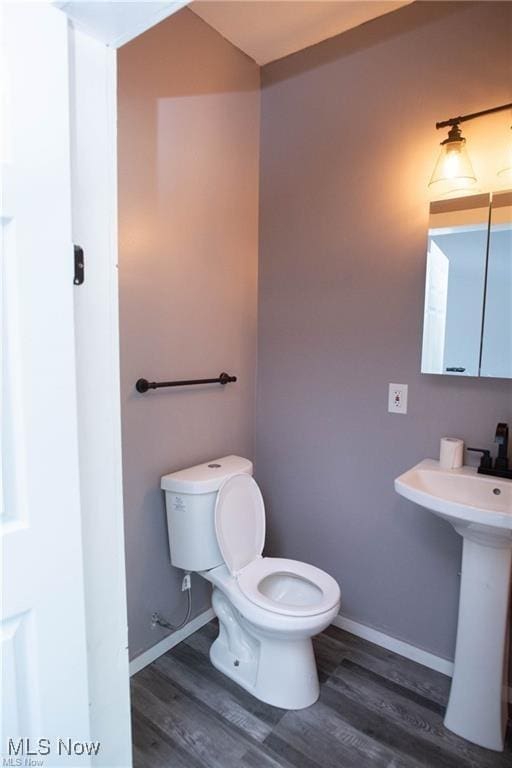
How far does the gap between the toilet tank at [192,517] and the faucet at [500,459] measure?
101cm

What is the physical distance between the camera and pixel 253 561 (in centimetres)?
190

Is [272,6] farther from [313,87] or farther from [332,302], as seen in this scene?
[332,302]

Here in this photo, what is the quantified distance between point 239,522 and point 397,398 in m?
0.87

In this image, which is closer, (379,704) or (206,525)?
(379,704)

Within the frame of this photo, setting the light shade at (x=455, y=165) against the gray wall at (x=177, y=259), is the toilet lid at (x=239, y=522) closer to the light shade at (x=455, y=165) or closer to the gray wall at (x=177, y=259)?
the gray wall at (x=177, y=259)

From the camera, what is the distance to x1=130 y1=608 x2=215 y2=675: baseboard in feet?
5.97

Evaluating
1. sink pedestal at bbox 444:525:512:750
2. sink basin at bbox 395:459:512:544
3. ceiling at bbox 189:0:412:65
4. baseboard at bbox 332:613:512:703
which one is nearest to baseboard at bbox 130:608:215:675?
baseboard at bbox 332:613:512:703

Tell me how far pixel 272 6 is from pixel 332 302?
1195mm

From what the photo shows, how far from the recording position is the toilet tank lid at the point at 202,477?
1778 millimetres

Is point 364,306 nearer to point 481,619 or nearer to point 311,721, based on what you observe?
point 481,619

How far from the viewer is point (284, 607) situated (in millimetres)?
1569

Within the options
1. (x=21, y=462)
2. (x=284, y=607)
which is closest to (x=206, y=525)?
(x=284, y=607)

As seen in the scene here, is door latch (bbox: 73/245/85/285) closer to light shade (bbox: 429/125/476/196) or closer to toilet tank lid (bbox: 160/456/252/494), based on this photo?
toilet tank lid (bbox: 160/456/252/494)

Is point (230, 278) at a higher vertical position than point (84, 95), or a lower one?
lower
